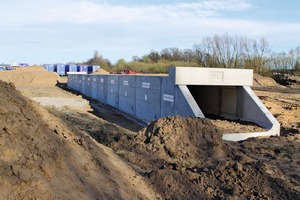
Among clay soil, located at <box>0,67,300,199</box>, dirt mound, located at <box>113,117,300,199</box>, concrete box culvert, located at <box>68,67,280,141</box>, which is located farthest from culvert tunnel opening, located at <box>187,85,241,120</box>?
clay soil, located at <box>0,67,300,199</box>

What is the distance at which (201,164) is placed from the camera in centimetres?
720

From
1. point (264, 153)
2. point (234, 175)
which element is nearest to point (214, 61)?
point (264, 153)

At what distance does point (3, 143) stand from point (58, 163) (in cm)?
68

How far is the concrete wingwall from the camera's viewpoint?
12695mm

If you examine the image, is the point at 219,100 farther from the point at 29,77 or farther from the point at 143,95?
the point at 29,77

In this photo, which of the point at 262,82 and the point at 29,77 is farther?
the point at 29,77

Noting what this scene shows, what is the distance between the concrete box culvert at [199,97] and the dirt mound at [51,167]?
6104 millimetres

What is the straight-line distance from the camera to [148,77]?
15.4 m

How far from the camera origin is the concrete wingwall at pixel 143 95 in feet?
41.7

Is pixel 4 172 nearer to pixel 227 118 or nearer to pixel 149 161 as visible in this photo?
pixel 149 161

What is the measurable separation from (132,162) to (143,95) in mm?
9335

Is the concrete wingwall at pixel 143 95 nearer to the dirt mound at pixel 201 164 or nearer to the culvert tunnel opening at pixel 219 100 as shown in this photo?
the culvert tunnel opening at pixel 219 100

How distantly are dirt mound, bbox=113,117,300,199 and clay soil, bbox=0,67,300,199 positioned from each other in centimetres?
2

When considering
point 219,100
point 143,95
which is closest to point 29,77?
point 143,95
